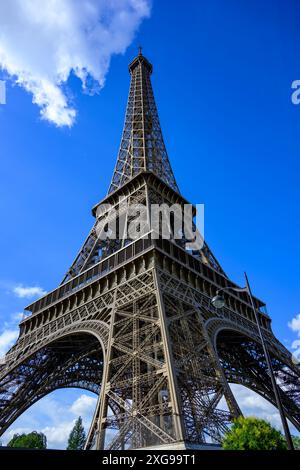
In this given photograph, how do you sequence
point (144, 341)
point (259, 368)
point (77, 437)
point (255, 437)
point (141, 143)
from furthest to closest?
point (77, 437) → point (141, 143) → point (259, 368) → point (144, 341) → point (255, 437)

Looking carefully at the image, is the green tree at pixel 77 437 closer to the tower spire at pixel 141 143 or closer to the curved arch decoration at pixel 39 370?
the curved arch decoration at pixel 39 370

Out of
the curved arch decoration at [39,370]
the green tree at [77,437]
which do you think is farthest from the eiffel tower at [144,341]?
the green tree at [77,437]

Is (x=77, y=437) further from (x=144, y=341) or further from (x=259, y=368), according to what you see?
(x=144, y=341)

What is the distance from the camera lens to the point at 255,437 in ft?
40.0

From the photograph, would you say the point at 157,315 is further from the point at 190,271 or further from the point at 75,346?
the point at 75,346

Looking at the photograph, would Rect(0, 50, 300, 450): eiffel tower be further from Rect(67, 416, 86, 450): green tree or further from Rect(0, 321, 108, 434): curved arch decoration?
Rect(67, 416, 86, 450): green tree

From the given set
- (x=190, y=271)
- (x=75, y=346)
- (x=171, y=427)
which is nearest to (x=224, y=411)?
(x=171, y=427)

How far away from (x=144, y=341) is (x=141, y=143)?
34.5 m

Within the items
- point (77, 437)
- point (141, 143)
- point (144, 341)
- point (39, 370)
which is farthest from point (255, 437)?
point (77, 437)

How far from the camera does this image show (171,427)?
603 inches

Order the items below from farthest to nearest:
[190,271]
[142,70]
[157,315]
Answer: [142,70] → [190,271] → [157,315]

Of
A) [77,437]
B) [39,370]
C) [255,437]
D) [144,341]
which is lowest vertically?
[255,437]
